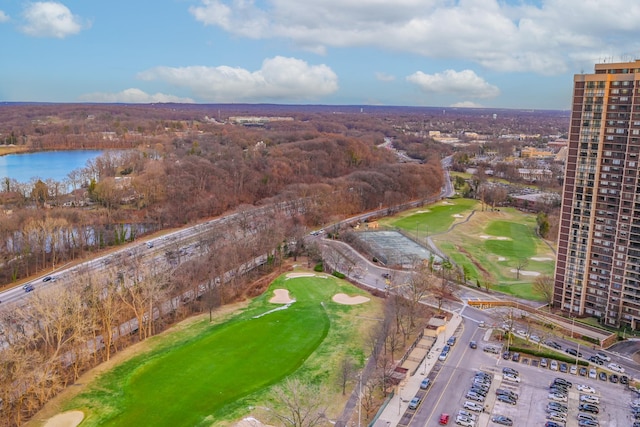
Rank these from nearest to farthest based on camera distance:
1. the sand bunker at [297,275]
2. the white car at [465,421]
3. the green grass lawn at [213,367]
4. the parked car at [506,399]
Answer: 1. the white car at [465,421]
2. the green grass lawn at [213,367]
3. the parked car at [506,399]
4. the sand bunker at [297,275]

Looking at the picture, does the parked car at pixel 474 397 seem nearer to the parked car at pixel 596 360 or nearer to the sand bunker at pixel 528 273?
the parked car at pixel 596 360

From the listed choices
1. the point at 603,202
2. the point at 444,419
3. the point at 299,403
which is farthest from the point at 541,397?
the point at 603,202

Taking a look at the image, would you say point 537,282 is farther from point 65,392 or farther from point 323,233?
point 65,392

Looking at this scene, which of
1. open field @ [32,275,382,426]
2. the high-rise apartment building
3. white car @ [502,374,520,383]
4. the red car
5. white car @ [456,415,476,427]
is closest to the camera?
white car @ [456,415,476,427]

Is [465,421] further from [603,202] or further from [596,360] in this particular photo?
[603,202]

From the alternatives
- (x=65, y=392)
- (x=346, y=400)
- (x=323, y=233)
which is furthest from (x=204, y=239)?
(x=346, y=400)

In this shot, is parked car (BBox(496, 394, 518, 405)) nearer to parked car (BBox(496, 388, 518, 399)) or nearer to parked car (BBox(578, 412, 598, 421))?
parked car (BBox(496, 388, 518, 399))

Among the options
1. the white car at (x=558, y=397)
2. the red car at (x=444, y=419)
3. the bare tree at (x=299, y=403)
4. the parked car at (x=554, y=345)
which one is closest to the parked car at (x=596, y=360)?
the parked car at (x=554, y=345)

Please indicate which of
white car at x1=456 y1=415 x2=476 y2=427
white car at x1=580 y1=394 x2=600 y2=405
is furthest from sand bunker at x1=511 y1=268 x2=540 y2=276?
white car at x1=456 y1=415 x2=476 y2=427
